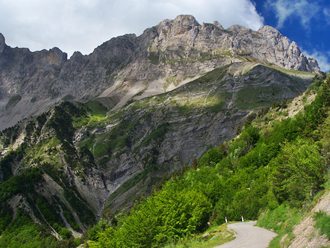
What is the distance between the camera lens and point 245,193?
87.2 metres

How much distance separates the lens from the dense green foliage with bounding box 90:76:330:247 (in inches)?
1989

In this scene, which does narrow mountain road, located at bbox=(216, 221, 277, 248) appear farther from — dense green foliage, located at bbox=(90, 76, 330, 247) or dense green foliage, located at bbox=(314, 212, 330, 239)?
dense green foliage, located at bbox=(314, 212, 330, 239)

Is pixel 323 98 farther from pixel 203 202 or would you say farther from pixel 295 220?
pixel 295 220

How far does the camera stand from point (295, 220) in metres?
38.5

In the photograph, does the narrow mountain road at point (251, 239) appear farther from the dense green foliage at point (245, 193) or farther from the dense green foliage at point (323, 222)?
the dense green foliage at point (323, 222)

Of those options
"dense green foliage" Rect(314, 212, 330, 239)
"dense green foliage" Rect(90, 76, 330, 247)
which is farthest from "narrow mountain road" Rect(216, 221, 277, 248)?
"dense green foliage" Rect(314, 212, 330, 239)

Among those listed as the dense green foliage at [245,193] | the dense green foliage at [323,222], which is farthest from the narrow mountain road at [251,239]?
the dense green foliage at [323,222]

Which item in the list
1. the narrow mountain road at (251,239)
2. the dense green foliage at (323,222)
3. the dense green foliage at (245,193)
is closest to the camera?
the dense green foliage at (323,222)

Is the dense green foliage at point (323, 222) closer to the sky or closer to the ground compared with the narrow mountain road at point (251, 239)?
closer to the sky

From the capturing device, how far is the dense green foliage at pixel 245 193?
5053 centimetres

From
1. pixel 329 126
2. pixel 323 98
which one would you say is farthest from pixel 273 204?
pixel 323 98

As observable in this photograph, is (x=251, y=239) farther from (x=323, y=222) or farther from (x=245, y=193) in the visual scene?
(x=245, y=193)

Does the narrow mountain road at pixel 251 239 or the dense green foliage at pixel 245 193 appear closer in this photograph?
the narrow mountain road at pixel 251 239

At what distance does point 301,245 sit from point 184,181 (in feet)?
377
